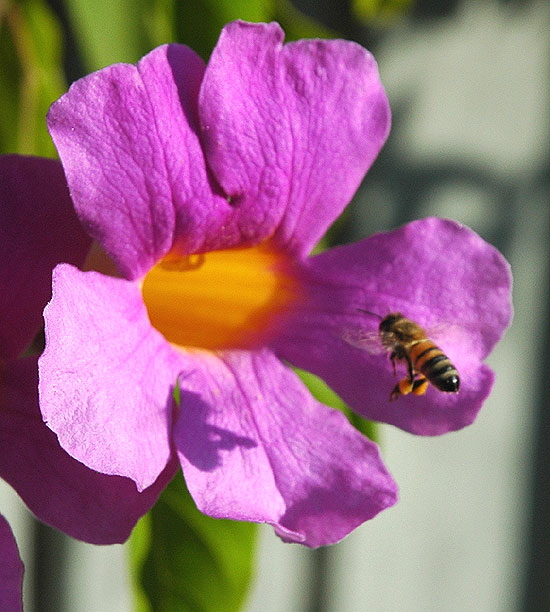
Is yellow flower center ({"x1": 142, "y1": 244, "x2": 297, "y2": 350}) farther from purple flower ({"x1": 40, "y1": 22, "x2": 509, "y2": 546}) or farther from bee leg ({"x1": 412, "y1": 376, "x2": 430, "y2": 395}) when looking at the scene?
bee leg ({"x1": 412, "y1": 376, "x2": 430, "y2": 395})

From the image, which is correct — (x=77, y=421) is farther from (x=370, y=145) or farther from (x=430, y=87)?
(x=430, y=87)

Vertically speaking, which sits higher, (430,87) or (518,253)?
(430,87)

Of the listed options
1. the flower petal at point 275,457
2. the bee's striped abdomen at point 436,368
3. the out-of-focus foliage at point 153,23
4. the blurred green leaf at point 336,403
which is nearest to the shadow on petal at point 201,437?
the flower petal at point 275,457

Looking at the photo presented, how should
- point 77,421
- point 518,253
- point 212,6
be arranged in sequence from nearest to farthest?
point 77,421, point 212,6, point 518,253

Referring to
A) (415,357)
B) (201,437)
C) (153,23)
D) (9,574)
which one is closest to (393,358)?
(415,357)

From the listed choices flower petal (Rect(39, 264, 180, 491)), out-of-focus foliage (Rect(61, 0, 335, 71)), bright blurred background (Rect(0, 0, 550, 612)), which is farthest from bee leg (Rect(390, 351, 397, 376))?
bright blurred background (Rect(0, 0, 550, 612))

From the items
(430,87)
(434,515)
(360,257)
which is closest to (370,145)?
(360,257)
